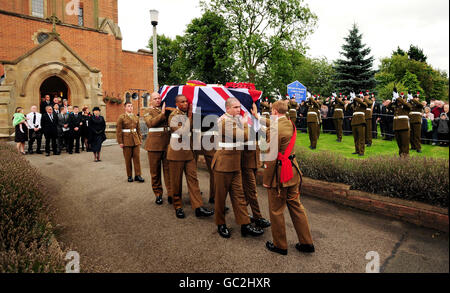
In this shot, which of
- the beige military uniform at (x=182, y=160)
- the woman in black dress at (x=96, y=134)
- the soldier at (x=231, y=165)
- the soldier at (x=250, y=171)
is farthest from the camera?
the woman in black dress at (x=96, y=134)

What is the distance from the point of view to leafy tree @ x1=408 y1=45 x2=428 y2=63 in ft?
127

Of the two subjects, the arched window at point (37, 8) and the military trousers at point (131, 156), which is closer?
the military trousers at point (131, 156)

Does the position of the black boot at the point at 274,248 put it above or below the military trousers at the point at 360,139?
below

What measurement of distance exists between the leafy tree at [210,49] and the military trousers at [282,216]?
2121 centimetres

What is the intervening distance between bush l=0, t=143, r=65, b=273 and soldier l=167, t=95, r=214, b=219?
191 centimetres

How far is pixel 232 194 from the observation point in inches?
149

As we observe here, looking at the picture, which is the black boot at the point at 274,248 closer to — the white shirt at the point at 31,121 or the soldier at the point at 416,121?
the soldier at the point at 416,121

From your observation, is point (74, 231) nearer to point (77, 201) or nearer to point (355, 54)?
point (77, 201)

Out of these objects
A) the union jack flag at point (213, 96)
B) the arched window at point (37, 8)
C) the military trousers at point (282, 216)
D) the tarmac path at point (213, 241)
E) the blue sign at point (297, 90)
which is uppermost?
the arched window at point (37, 8)

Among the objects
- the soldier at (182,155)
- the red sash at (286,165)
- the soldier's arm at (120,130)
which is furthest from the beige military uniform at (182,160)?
the soldier's arm at (120,130)

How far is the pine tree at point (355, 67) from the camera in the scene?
20250 mm

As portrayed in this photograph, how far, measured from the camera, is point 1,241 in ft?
8.13

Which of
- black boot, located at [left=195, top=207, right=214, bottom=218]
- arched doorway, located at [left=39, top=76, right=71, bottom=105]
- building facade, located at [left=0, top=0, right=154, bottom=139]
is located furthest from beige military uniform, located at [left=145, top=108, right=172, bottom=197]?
arched doorway, located at [left=39, top=76, right=71, bottom=105]

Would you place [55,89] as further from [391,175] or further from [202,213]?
[391,175]
